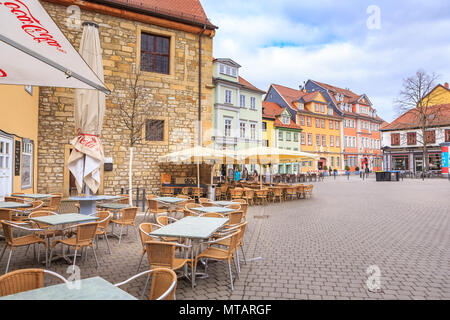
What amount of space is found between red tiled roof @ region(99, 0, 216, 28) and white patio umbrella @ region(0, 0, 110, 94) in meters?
12.5

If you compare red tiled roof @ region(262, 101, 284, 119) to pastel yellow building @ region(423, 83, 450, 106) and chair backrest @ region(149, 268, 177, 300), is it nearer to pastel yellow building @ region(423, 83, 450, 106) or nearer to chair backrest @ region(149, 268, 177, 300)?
pastel yellow building @ region(423, 83, 450, 106)

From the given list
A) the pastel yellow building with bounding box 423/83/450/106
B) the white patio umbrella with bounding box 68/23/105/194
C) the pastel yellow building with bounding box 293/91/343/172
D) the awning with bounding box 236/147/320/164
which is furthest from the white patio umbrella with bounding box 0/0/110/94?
the pastel yellow building with bounding box 423/83/450/106

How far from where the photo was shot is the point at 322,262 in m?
5.11

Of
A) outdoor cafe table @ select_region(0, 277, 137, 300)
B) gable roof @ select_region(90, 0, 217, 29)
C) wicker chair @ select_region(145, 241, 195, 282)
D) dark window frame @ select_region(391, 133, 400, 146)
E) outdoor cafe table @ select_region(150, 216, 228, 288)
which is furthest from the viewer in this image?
dark window frame @ select_region(391, 133, 400, 146)

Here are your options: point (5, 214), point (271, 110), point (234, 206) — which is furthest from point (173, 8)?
point (271, 110)

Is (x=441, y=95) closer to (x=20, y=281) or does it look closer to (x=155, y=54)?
(x=155, y=54)

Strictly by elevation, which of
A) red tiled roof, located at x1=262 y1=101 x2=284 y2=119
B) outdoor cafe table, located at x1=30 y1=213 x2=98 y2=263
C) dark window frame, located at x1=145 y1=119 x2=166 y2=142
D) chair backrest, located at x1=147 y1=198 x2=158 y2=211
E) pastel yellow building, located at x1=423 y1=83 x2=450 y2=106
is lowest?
chair backrest, located at x1=147 y1=198 x2=158 y2=211

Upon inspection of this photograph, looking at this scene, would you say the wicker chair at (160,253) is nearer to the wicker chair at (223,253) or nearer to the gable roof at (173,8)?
the wicker chair at (223,253)

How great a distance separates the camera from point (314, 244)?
6.33 meters

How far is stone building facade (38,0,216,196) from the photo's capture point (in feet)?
43.3

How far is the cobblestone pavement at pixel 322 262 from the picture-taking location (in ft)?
12.8

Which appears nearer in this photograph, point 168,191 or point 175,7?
point 168,191

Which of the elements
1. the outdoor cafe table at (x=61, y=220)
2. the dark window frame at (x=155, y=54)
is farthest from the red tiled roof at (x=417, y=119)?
the outdoor cafe table at (x=61, y=220)

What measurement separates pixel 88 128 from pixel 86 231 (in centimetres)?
314
